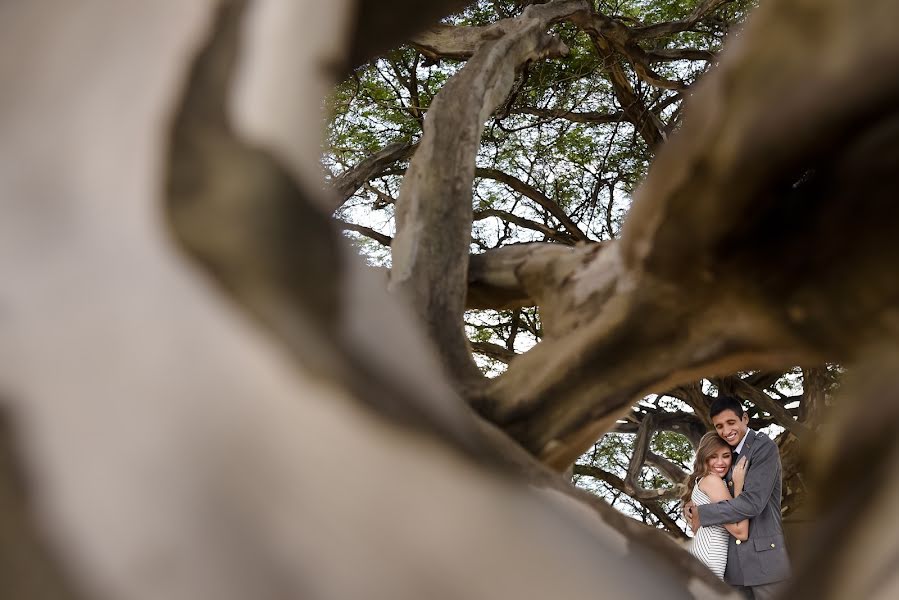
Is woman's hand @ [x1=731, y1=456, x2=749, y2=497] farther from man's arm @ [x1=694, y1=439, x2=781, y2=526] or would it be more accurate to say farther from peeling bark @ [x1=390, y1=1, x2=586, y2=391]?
peeling bark @ [x1=390, y1=1, x2=586, y2=391]

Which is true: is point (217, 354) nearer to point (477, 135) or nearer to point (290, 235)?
point (290, 235)

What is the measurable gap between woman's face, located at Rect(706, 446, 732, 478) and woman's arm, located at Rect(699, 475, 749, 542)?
27 mm

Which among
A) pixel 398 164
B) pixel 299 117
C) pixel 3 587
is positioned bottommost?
pixel 3 587

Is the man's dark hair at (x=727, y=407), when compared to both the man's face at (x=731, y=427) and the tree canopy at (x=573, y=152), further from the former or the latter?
the tree canopy at (x=573, y=152)

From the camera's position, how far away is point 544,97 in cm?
344

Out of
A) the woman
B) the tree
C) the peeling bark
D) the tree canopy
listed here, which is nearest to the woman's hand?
the woman

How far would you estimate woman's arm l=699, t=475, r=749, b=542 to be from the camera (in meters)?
1.65

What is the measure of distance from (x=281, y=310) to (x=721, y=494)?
147cm

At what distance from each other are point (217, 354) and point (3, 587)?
113 millimetres

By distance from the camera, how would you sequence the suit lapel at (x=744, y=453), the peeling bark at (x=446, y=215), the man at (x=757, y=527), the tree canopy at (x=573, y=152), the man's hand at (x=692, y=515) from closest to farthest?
the peeling bark at (x=446, y=215) < the man at (x=757, y=527) < the suit lapel at (x=744, y=453) < the man's hand at (x=692, y=515) < the tree canopy at (x=573, y=152)

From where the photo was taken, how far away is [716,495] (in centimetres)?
169

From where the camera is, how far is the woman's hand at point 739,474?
168 centimetres

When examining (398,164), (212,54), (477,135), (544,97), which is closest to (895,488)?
(212,54)

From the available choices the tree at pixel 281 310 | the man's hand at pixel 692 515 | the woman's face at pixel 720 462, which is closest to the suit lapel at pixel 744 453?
the woman's face at pixel 720 462
